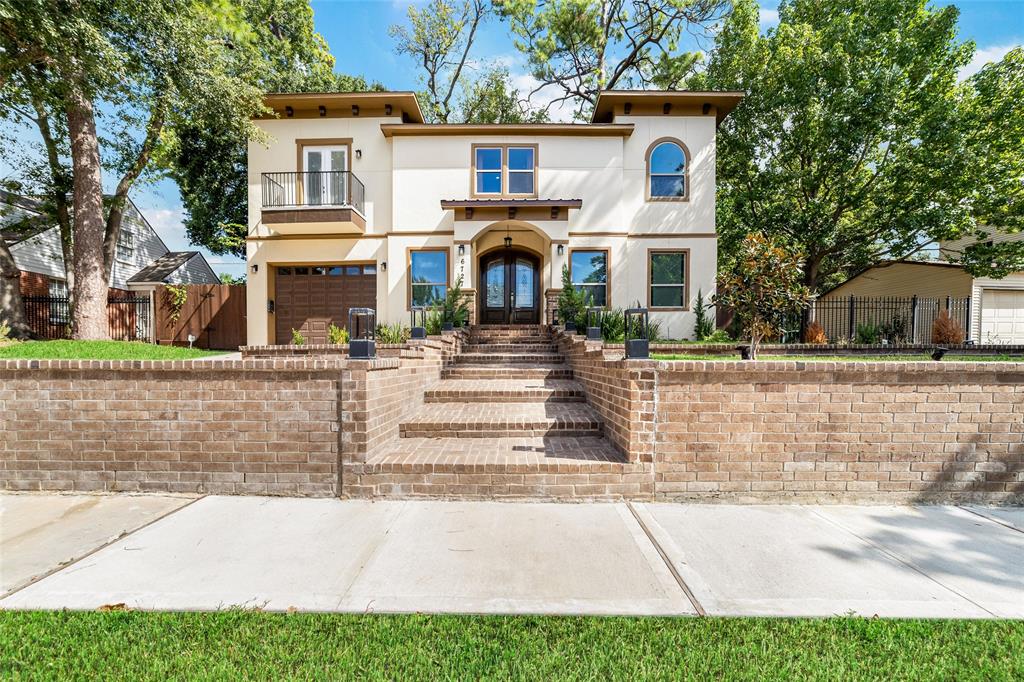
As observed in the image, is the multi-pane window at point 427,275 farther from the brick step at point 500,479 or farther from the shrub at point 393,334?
the brick step at point 500,479

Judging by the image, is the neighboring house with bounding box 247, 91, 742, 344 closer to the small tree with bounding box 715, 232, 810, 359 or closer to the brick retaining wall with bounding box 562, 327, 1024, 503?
the small tree with bounding box 715, 232, 810, 359

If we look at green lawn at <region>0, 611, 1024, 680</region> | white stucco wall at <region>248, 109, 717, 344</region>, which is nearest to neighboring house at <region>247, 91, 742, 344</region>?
white stucco wall at <region>248, 109, 717, 344</region>

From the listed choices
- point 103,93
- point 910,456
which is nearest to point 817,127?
point 910,456

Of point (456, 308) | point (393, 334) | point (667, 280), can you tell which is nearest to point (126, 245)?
point (393, 334)

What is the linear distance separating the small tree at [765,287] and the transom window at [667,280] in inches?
142

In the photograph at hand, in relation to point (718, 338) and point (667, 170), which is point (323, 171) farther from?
point (718, 338)

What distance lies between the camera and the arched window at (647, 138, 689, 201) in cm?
1180

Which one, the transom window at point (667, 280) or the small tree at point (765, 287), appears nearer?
the small tree at point (765, 287)

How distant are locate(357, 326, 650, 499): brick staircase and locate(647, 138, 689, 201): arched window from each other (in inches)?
289

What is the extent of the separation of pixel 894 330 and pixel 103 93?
860 inches

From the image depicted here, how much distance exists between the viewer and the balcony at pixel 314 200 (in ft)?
36.8

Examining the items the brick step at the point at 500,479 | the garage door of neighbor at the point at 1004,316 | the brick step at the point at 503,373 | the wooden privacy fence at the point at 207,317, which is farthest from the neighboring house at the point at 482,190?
the garage door of neighbor at the point at 1004,316

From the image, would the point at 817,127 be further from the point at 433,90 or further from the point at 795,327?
the point at 433,90

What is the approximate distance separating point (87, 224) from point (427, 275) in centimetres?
846
